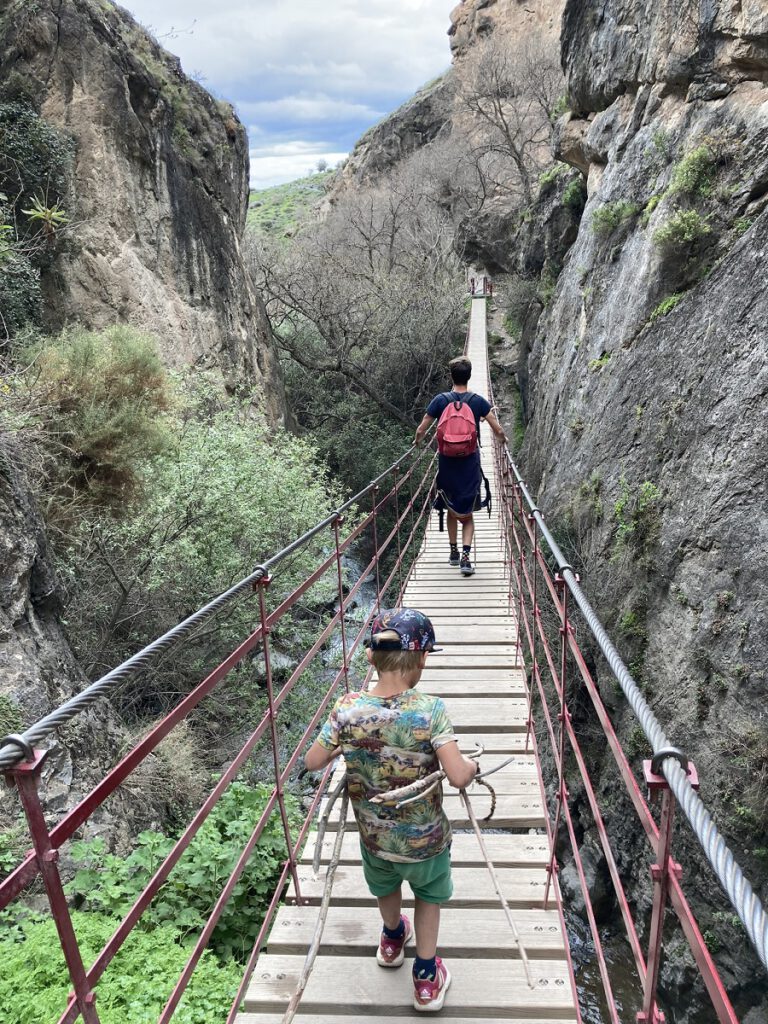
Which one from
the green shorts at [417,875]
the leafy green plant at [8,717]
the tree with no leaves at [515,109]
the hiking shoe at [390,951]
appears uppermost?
the tree with no leaves at [515,109]

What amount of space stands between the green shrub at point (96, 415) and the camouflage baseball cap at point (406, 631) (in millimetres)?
5717

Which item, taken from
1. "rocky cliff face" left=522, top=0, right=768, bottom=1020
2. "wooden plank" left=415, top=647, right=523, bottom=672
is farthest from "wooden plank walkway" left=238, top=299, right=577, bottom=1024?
"rocky cliff face" left=522, top=0, right=768, bottom=1020

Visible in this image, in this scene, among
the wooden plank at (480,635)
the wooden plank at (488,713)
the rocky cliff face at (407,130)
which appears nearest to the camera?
the wooden plank at (488,713)

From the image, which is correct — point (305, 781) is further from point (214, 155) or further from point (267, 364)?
point (214, 155)

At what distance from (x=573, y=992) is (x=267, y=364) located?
15.3m

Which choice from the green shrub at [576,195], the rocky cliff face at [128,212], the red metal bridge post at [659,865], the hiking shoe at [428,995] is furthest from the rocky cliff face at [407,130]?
the red metal bridge post at [659,865]

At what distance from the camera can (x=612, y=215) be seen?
9703 millimetres

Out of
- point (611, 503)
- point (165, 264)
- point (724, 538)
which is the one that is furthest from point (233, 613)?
point (165, 264)

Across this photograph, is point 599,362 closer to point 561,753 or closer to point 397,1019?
point 561,753

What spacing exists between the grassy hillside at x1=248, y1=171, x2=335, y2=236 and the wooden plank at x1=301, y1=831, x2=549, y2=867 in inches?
1759

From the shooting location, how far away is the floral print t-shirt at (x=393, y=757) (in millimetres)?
1745

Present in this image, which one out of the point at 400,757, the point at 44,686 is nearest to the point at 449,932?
the point at 400,757

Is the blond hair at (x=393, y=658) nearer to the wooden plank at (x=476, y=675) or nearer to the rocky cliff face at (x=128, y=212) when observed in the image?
the wooden plank at (x=476, y=675)

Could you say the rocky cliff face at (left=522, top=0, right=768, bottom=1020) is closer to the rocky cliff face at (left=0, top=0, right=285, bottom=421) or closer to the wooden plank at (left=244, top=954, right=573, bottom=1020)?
the wooden plank at (left=244, top=954, right=573, bottom=1020)
